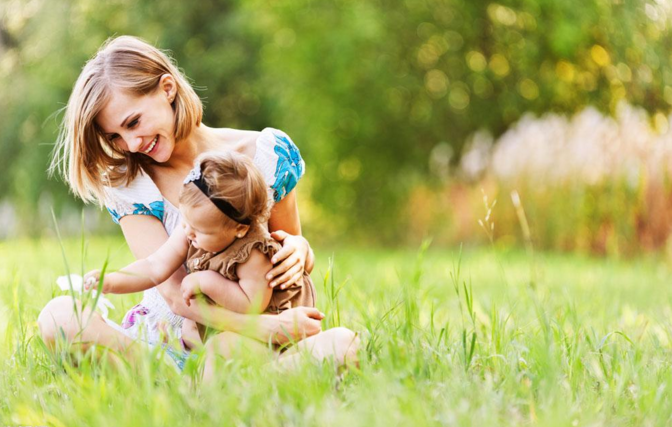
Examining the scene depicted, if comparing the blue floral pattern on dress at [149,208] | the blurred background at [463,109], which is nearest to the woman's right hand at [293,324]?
the blue floral pattern on dress at [149,208]

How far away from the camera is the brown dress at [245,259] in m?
2.37

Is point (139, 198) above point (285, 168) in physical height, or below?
below

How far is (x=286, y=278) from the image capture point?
241 cm

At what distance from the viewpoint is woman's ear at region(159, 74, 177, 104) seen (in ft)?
8.66

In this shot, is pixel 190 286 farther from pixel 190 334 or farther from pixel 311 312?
pixel 311 312

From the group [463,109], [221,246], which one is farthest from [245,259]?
[463,109]

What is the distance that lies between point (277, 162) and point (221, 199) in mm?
491

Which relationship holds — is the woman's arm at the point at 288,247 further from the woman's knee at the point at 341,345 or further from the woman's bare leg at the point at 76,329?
the woman's bare leg at the point at 76,329

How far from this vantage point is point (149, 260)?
2482 millimetres

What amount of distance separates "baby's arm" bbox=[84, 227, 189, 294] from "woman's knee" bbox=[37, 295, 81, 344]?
0.32 feet

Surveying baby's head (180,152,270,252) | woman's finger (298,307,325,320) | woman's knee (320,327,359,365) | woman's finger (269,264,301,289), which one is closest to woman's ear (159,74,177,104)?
baby's head (180,152,270,252)

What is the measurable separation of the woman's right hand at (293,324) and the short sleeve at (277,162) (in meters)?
0.45

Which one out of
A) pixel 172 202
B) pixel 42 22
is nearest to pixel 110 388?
pixel 172 202

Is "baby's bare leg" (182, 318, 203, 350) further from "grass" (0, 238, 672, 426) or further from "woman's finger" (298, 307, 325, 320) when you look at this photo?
"woman's finger" (298, 307, 325, 320)
